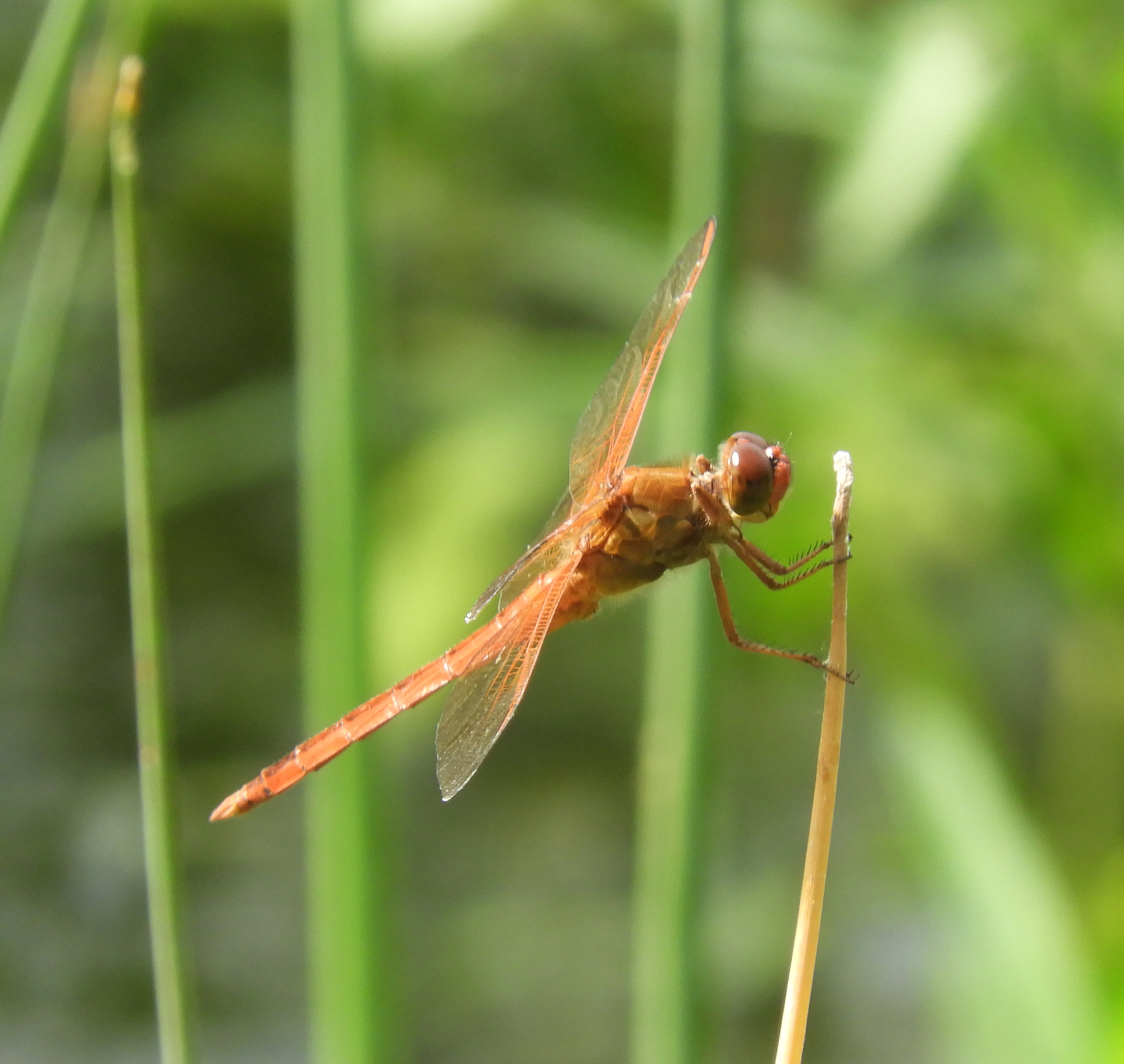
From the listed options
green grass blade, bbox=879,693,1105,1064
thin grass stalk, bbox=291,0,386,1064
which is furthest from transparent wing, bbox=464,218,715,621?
green grass blade, bbox=879,693,1105,1064

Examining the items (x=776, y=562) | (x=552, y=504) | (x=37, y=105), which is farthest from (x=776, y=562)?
(x=552, y=504)

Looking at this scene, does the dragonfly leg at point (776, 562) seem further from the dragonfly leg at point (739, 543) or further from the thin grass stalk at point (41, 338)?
the thin grass stalk at point (41, 338)

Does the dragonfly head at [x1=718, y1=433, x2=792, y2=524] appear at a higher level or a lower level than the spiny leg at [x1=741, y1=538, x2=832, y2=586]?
higher

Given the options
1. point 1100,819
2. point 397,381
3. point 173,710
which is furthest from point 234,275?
point 1100,819

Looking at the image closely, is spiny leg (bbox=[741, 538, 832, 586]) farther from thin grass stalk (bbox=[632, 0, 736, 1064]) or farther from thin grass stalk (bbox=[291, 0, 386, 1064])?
thin grass stalk (bbox=[291, 0, 386, 1064])

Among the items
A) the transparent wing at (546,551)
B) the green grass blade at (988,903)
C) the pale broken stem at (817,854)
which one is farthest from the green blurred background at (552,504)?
the pale broken stem at (817,854)
